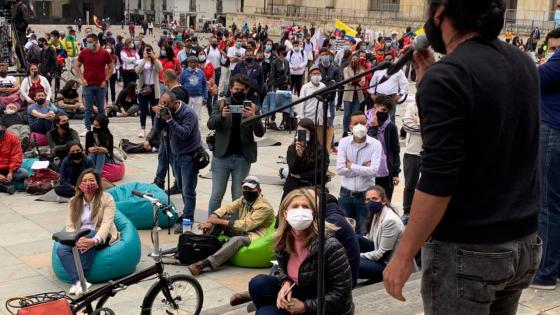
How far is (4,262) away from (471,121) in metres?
6.97

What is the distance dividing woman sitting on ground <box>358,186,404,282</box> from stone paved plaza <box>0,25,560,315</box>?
0.29 m

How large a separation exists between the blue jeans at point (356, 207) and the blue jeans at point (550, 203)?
298 centimetres

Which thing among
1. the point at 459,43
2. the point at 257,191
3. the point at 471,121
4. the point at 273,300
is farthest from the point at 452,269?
the point at 257,191

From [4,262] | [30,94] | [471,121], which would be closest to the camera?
[471,121]

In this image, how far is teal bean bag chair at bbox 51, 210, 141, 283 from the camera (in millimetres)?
7461

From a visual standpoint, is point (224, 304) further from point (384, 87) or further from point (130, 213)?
point (384, 87)

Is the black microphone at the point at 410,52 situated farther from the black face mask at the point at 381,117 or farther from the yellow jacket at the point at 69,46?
the yellow jacket at the point at 69,46

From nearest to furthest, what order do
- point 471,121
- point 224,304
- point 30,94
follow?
1. point 471,121
2. point 224,304
3. point 30,94

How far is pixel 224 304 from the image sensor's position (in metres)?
6.93

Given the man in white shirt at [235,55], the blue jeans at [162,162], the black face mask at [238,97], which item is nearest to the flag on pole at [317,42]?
the man in white shirt at [235,55]

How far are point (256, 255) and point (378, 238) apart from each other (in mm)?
1541

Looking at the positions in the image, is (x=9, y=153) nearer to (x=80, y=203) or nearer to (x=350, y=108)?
(x=80, y=203)

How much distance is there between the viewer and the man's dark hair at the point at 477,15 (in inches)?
95.0

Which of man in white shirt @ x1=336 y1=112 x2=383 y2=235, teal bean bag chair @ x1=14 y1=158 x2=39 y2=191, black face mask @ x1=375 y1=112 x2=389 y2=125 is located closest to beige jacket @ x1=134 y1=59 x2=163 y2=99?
teal bean bag chair @ x1=14 y1=158 x2=39 y2=191
